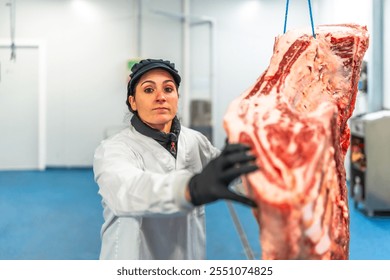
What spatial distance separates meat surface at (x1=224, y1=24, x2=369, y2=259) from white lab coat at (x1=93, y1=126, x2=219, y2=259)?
0.51ft

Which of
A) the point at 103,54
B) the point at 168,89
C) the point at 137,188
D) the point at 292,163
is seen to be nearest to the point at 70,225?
the point at 103,54

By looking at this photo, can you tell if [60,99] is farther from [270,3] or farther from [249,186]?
[249,186]

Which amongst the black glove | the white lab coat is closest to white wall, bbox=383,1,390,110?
the white lab coat

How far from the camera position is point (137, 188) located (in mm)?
917

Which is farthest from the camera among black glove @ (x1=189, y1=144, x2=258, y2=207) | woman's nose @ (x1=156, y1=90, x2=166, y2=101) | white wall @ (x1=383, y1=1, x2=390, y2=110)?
white wall @ (x1=383, y1=1, x2=390, y2=110)

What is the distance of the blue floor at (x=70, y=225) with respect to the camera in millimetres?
2902

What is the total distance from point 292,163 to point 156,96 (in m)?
0.45

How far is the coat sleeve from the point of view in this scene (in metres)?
0.86

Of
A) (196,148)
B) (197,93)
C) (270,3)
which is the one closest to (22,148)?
(197,93)

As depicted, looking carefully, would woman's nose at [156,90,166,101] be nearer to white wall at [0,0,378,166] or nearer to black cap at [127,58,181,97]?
black cap at [127,58,181,97]

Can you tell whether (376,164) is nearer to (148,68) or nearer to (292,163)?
(148,68)

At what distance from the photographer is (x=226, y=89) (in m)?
5.22

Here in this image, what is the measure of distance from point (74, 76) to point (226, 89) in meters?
1.74

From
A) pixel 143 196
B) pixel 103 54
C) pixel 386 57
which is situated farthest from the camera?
pixel 103 54
